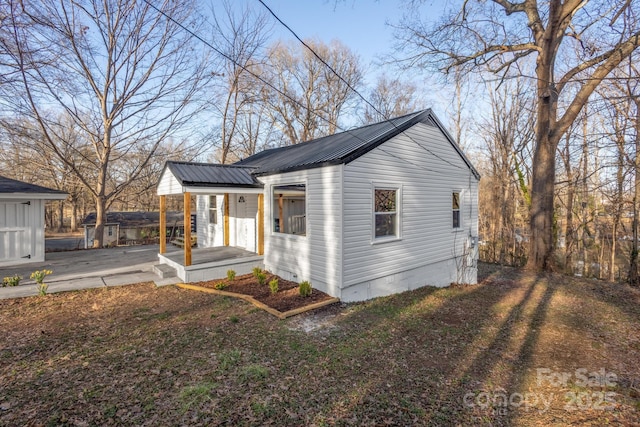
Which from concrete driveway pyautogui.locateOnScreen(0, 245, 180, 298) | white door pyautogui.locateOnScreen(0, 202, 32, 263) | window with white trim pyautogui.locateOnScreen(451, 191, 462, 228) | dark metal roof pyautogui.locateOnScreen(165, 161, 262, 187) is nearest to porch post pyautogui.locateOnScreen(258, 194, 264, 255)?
dark metal roof pyautogui.locateOnScreen(165, 161, 262, 187)

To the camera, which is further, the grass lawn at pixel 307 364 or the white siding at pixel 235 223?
the white siding at pixel 235 223

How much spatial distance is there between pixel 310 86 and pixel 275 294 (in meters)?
19.4

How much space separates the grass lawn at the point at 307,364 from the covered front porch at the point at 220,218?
4.34 ft

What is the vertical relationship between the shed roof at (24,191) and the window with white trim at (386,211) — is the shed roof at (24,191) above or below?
above

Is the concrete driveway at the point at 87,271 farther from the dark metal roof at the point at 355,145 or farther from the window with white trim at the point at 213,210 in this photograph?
the dark metal roof at the point at 355,145

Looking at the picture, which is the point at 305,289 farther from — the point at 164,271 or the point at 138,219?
the point at 138,219

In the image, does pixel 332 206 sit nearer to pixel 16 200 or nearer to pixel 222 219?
pixel 222 219

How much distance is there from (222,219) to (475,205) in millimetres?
8854

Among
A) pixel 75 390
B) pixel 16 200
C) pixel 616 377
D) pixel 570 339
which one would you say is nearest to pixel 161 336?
pixel 75 390

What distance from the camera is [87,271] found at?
831cm

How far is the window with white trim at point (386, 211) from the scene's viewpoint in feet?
24.0

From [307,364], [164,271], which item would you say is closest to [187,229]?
[164,271]

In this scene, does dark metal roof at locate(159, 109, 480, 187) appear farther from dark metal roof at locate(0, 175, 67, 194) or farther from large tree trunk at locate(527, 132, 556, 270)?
dark metal roof at locate(0, 175, 67, 194)

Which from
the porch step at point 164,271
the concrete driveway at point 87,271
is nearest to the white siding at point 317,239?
the porch step at point 164,271
